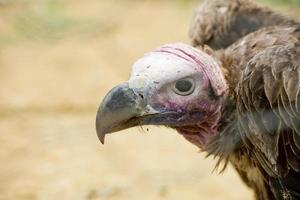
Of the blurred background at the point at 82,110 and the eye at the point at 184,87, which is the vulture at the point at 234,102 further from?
the blurred background at the point at 82,110

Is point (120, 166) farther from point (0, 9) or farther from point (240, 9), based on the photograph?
point (0, 9)

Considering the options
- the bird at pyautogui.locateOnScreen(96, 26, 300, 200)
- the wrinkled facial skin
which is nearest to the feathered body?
the bird at pyautogui.locateOnScreen(96, 26, 300, 200)

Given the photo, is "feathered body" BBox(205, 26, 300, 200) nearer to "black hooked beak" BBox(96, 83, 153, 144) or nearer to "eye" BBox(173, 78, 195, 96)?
"eye" BBox(173, 78, 195, 96)

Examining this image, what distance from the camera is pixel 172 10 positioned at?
779 cm

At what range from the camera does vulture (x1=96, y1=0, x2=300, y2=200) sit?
9.33 ft

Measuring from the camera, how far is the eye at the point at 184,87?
10.4ft

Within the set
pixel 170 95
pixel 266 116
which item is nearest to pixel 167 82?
pixel 170 95

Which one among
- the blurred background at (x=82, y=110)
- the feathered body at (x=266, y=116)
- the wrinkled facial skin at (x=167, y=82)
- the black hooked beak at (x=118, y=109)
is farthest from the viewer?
the blurred background at (x=82, y=110)

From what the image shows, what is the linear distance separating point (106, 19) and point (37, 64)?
4.16 ft

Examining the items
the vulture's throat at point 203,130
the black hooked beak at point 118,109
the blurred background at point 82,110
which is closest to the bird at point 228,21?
the blurred background at point 82,110

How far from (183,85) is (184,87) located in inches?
0.5

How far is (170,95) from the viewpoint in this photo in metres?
3.17

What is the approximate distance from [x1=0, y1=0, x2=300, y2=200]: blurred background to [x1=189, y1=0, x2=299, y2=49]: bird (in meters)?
0.57

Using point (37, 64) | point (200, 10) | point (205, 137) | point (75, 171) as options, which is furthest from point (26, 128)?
point (205, 137)
